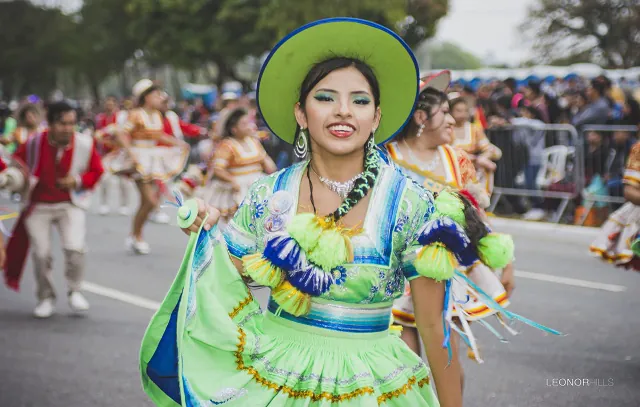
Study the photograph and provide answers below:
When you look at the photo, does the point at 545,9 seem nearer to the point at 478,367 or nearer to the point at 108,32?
the point at 108,32

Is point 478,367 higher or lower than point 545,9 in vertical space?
lower

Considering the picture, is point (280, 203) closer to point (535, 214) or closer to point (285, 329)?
point (285, 329)

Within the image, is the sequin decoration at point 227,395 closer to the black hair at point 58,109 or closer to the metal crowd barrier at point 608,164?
the black hair at point 58,109

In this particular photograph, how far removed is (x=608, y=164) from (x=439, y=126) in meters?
8.11

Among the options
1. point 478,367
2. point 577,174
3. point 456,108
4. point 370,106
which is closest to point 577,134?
point 577,174

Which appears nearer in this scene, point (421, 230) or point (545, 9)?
point (421, 230)

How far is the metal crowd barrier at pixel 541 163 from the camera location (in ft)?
42.0

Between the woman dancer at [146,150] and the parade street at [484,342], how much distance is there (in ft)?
3.92

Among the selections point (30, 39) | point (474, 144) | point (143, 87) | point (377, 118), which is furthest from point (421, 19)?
point (30, 39)

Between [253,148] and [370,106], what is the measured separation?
273 inches

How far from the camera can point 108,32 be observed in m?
51.0

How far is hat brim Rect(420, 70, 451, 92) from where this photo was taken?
4738 mm

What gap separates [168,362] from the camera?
301cm

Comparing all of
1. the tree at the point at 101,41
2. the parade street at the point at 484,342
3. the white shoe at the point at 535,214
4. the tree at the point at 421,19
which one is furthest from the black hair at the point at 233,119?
the tree at the point at 101,41
